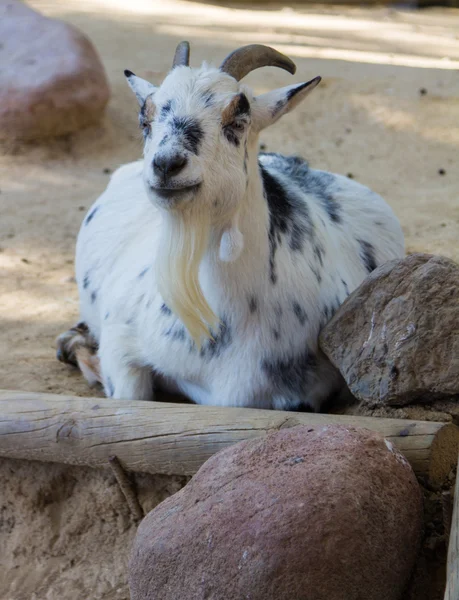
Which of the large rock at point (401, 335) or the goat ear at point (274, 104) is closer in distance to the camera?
the large rock at point (401, 335)

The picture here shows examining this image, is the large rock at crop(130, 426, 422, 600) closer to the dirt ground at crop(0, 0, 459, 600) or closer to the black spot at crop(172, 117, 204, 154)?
the dirt ground at crop(0, 0, 459, 600)

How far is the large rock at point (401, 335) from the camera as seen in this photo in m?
2.67

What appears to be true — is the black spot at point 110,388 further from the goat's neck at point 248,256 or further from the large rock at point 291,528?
the large rock at point 291,528

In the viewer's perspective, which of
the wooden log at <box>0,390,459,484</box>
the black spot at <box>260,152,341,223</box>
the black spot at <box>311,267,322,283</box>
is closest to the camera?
the wooden log at <box>0,390,459,484</box>

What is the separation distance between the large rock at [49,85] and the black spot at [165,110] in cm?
419

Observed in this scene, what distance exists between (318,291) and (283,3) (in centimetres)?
1066

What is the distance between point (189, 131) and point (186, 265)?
1.36 ft

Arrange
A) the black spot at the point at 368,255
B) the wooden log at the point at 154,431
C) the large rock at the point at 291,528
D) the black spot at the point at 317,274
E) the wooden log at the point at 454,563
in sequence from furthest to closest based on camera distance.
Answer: the black spot at the point at 368,255 < the black spot at the point at 317,274 < the wooden log at the point at 154,431 < the large rock at the point at 291,528 < the wooden log at the point at 454,563

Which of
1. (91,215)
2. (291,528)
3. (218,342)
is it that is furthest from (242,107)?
(91,215)

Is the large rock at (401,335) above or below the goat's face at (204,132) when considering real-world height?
below

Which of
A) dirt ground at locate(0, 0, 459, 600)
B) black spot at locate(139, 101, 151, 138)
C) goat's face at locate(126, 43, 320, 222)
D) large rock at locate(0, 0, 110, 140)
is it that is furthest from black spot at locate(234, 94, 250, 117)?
large rock at locate(0, 0, 110, 140)

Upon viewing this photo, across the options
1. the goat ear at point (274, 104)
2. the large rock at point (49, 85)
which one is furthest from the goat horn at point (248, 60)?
the large rock at point (49, 85)

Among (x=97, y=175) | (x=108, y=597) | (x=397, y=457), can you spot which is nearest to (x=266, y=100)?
(x=397, y=457)

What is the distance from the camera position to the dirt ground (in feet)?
9.43
